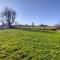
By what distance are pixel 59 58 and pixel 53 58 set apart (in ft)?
0.82

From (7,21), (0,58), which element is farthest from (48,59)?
(7,21)

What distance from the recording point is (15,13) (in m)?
51.9

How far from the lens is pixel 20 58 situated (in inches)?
204

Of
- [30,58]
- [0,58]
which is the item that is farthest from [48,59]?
[0,58]

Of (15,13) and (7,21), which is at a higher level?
(15,13)

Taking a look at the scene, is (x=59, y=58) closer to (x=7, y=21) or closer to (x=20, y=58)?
(x=20, y=58)

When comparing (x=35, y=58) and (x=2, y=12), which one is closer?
(x=35, y=58)

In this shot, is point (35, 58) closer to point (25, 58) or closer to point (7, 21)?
point (25, 58)

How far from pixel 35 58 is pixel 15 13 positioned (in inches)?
1883

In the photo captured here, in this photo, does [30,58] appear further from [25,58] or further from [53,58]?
[53,58]

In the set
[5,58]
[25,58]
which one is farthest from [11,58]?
[25,58]

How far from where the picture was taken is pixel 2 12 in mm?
51031

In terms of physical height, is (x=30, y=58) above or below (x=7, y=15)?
below

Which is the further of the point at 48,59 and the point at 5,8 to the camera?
the point at 5,8
